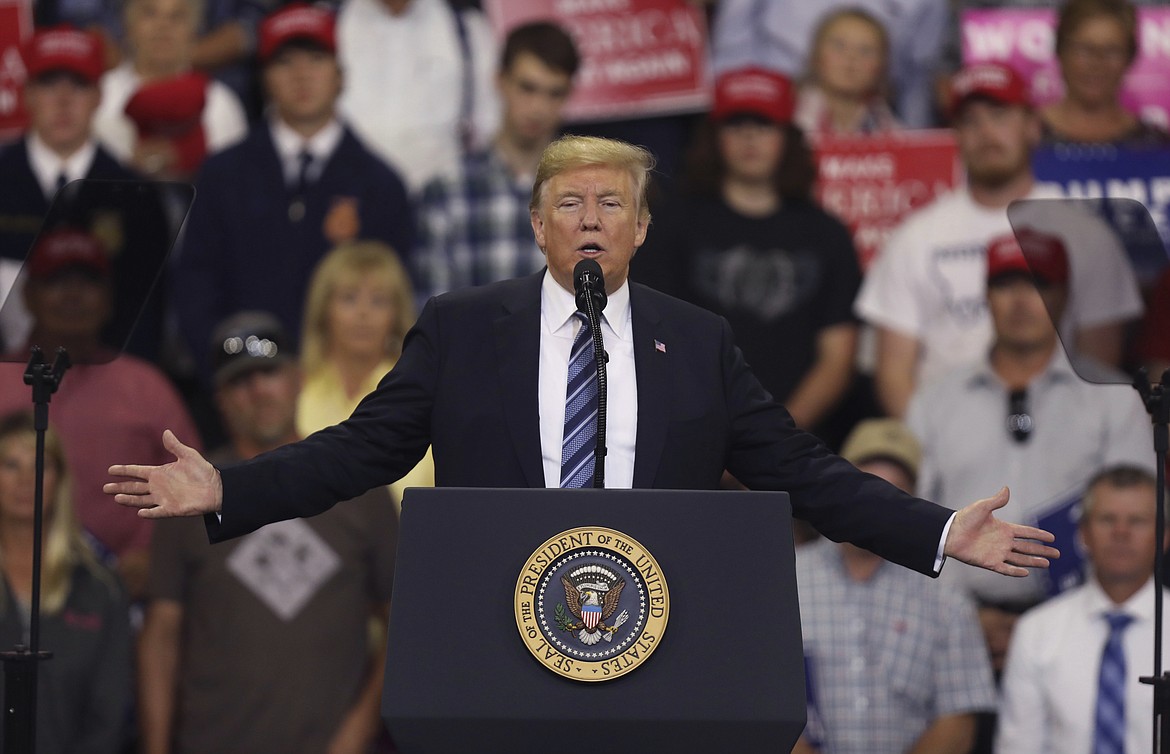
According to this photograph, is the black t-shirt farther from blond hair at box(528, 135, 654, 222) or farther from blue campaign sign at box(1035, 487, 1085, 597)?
blond hair at box(528, 135, 654, 222)

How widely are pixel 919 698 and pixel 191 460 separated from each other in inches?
115

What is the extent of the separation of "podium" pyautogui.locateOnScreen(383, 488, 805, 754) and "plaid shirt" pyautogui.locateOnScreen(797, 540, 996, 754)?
8.59 ft

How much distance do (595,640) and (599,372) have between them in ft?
1.44

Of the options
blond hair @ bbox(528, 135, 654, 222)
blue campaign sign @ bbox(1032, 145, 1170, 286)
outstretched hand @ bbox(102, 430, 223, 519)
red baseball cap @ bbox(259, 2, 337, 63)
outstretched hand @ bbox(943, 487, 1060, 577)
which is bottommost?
outstretched hand @ bbox(943, 487, 1060, 577)

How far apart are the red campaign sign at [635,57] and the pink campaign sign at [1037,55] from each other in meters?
1.08

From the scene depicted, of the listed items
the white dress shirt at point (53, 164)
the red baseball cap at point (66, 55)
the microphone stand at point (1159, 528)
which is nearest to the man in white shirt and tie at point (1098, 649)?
the microphone stand at point (1159, 528)

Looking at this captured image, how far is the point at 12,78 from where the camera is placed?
6953 millimetres

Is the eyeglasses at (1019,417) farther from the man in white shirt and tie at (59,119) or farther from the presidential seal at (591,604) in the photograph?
the presidential seal at (591,604)

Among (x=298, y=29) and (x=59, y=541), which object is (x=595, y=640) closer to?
(x=59, y=541)

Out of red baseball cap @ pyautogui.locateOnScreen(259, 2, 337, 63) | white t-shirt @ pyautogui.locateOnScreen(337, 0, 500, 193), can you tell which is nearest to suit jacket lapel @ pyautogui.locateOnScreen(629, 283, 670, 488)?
red baseball cap @ pyautogui.locateOnScreen(259, 2, 337, 63)

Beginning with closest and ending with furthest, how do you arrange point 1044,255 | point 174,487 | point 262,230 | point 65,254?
point 174,487 < point 65,254 < point 1044,255 < point 262,230

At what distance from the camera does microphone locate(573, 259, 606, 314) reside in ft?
9.23

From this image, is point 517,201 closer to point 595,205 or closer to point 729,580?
point 595,205

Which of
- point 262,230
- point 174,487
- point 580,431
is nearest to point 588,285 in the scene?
point 580,431
